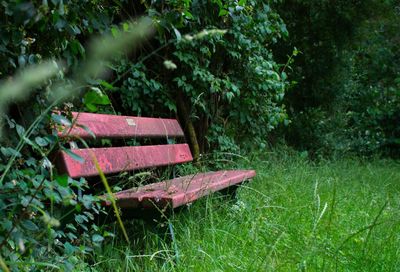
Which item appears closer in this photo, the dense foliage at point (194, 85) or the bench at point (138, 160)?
the dense foliage at point (194, 85)

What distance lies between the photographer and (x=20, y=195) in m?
1.65

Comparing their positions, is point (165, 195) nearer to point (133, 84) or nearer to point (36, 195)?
point (36, 195)

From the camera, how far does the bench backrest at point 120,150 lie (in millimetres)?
2348

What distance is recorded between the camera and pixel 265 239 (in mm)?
2307

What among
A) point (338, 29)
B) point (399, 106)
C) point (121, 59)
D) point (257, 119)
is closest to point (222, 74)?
point (257, 119)

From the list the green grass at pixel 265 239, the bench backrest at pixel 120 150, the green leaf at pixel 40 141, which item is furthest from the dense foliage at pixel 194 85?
the green grass at pixel 265 239

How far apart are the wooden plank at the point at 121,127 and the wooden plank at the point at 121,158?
84 mm

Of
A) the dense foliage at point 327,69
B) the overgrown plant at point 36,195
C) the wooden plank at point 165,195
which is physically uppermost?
the overgrown plant at point 36,195

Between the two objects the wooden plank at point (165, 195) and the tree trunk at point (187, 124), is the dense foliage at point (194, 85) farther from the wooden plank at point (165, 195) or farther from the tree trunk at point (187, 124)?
the wooden plank at point (165, 195)

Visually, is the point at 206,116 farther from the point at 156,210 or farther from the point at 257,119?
the point at 156,210

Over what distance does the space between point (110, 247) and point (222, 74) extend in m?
2.72

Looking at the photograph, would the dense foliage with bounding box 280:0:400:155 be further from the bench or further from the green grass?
the bench

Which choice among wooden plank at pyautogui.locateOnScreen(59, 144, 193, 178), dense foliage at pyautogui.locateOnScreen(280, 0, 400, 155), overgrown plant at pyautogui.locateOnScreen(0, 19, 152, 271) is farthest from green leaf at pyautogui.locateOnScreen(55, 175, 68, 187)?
dense foliage at pyautogui.locateOnScreen(280, 0, 400, 155)

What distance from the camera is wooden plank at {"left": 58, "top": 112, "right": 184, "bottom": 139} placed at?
8.55 ft
